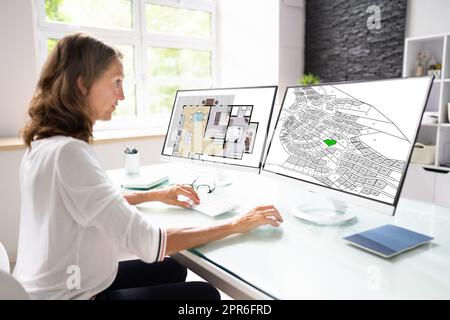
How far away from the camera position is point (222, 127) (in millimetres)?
1651

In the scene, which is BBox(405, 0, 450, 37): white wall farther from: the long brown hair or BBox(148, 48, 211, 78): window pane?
the long brown hair

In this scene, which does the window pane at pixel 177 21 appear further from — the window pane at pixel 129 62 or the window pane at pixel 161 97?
the window pane at pixel 161 97

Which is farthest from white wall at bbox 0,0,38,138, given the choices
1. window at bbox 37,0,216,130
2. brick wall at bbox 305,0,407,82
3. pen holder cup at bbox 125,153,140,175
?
brick wall at bbox 305,0,407,82

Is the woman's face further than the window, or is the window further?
the window

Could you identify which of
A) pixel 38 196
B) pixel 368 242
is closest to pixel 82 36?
pixel 38 196

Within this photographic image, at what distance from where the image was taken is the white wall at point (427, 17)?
2.98m

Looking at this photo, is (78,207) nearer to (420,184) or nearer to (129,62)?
(420,184)

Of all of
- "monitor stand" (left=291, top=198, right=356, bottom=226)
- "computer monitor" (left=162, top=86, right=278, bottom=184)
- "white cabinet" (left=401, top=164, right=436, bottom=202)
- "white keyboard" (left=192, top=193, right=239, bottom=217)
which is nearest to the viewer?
"monitor stand" (left=291, top=198, right=356, bottom=226)

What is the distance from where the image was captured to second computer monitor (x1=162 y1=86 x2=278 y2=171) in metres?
1.52

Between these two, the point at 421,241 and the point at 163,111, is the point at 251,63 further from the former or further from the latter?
the point at 421,241

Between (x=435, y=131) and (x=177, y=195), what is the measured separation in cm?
258

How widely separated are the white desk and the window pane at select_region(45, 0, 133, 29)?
2800 mm

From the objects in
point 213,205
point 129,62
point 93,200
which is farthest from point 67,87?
point 129,62

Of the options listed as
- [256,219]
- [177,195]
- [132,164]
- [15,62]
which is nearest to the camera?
[256,219]
